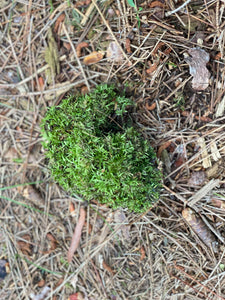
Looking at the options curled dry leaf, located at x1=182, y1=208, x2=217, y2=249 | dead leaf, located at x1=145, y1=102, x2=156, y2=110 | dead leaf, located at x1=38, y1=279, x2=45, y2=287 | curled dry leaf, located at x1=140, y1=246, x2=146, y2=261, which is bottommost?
dead leaf, located at x1=38, y1=279, x2=45, y2=287

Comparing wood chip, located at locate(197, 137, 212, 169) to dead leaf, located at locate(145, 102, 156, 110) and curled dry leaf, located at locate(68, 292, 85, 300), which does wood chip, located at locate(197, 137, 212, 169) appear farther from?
curled dry leaf, located at locate(68, 292, 85, 300)

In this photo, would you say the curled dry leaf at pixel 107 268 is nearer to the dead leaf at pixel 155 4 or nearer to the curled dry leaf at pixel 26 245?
the curled dry leaf at pixel 26 245

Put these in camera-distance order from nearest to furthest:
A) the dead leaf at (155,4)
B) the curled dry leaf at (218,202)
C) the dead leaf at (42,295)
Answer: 1. the dead leaf at (155,4)
2. the curled dry leaf at (218,202)
3. the dead leaf at (42,295)

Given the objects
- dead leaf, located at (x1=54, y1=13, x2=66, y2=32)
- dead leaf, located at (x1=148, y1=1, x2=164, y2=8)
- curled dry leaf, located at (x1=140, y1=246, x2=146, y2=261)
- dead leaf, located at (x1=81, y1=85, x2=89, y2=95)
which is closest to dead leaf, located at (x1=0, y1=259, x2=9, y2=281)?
curled dry leaf, located at (x1=140, y1=246, x2=146, y2=261)

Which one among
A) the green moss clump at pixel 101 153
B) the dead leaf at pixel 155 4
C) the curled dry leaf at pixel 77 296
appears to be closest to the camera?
the green moss clump at pixel 101 153

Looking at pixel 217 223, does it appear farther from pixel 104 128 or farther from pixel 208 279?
pixel 104 128

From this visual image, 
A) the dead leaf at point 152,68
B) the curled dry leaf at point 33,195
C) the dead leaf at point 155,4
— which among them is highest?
the dead leaf at point 155,4

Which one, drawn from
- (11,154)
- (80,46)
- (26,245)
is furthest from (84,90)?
(26,245)

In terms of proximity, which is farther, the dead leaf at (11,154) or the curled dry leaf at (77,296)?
the dead leaf at (11,154)

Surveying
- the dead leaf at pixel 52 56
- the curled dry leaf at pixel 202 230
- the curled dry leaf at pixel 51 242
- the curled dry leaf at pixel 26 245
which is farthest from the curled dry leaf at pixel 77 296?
the dead leaf at pixel 52 56
